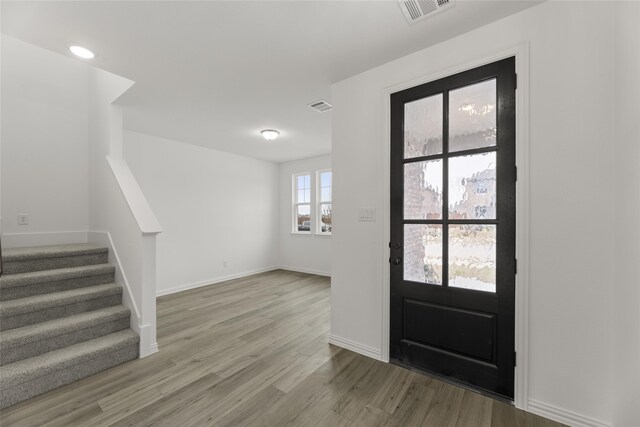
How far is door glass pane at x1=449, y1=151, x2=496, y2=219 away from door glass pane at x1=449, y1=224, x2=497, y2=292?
107 mm

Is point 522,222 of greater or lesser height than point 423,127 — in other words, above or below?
below

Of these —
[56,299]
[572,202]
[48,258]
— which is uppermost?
[572,202]

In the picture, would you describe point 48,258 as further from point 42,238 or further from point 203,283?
point 203,283

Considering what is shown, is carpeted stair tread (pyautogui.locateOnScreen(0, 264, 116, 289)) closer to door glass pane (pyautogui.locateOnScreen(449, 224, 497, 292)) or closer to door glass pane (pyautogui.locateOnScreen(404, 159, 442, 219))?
door glass pane (pyautogui.locateOnScreen(404, 159, 442, 219))

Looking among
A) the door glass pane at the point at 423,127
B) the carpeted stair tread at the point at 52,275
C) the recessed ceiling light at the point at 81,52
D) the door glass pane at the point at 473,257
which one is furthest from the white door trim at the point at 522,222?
the carpeted stair tread at the point at 52,275

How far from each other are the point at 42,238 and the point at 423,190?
444 cm

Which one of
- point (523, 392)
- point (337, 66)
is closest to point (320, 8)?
point (337, 66)

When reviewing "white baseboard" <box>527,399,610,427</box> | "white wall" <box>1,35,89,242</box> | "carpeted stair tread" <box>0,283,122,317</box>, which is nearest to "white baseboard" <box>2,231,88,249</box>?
"white wall" <box>1,35,89,242</box>

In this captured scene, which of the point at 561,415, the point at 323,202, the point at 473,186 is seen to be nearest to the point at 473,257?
the point at 473,186

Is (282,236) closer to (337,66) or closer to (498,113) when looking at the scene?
(337,66)

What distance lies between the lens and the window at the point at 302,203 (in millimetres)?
6293

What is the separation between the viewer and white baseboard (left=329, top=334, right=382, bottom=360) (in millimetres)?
2387

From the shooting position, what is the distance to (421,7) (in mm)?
1716

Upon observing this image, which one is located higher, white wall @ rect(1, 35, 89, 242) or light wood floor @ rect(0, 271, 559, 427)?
white wall @ rect(1, 35, 89, 242)
